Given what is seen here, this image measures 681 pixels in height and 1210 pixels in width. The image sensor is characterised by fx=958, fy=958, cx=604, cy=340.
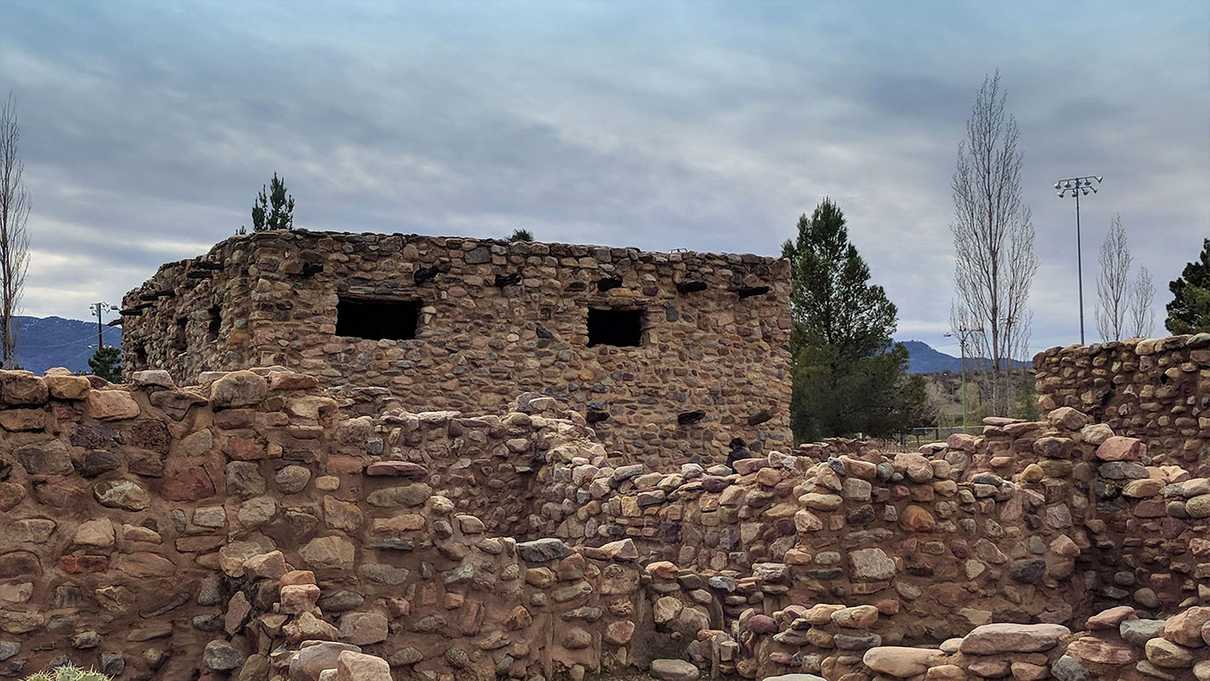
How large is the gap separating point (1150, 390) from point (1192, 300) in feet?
57.2

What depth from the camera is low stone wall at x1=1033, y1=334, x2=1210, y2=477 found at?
10.5 meters

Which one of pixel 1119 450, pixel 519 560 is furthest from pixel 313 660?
pixel 1119 450

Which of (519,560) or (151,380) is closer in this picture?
(151,380)

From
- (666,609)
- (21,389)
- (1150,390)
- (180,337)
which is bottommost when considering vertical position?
(666,609)

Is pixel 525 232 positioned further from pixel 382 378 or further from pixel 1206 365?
pixel 1206 365

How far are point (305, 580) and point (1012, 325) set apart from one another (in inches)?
954

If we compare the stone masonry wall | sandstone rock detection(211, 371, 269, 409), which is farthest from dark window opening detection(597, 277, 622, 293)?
sandstone rock detection(211, 371, 269, 409)

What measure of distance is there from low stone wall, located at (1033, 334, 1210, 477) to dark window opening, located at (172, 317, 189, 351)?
12.0 m

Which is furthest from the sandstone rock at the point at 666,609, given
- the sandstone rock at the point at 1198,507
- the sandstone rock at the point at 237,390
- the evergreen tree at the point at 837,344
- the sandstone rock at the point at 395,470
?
the evergreen tree at the point at 837,344

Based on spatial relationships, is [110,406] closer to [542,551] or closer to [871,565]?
[542,551]

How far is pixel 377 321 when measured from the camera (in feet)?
43.6

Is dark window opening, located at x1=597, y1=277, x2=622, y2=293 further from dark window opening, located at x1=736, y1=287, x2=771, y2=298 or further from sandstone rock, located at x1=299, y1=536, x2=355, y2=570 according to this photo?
sandstone rock, located at x1=299, y1=536, x2=355, y2=570

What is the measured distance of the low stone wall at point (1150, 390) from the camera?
414 inches

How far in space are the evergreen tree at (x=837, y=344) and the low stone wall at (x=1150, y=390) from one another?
14.5m
